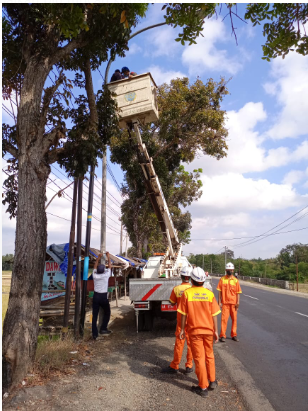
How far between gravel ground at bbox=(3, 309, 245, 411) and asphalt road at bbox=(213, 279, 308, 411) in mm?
517

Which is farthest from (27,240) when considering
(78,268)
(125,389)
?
(78,268)

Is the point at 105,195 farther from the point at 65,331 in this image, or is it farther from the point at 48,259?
the point at 65,331

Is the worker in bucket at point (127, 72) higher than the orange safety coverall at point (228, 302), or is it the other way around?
the worker in bucket at point (127, 72)

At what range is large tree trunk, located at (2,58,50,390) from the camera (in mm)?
4715

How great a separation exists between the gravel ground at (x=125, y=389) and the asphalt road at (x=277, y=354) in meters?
0.52

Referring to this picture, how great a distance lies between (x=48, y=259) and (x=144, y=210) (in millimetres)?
10279

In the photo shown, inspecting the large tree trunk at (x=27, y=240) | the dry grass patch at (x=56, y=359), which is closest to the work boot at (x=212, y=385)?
the dry grass patch at (x=56, y=359)

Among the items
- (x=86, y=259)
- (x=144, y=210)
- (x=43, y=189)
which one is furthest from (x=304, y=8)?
(x=144, y=210)

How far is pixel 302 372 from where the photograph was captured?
5.49 meters

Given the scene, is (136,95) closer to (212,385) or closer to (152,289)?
(152,289)

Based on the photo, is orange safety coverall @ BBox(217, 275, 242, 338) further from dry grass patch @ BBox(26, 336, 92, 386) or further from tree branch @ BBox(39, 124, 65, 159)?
tree branch @ BBox(39, 124, 65, 159)

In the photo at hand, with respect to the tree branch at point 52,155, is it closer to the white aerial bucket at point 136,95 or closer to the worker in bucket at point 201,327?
the worker in bucket at point 201,327

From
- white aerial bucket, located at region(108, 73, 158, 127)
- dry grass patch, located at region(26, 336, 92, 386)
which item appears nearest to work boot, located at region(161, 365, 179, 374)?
dry grass patch, located at region(26, 336, 92, 386)

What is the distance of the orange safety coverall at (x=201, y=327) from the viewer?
4.58 metres
